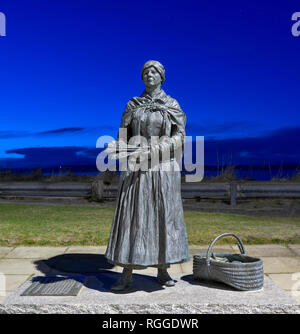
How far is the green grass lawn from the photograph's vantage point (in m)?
7.12

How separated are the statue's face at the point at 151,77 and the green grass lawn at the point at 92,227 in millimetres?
3802

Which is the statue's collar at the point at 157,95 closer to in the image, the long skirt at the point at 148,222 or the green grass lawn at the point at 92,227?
the long skirt at the point at 148,222

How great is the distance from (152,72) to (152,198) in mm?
1248

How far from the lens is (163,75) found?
13.1 ft

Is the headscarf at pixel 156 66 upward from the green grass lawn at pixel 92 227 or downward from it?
upward

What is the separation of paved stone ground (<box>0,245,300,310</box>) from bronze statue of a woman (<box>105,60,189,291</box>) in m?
1.12

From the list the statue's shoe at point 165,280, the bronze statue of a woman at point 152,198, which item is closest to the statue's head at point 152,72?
the bronze statue of a woman at point 152,198

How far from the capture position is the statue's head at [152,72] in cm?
392

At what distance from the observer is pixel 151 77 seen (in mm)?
3928

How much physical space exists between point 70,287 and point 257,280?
6.11 feet

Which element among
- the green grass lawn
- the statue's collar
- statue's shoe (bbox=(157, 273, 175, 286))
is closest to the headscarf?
the statue's collar
